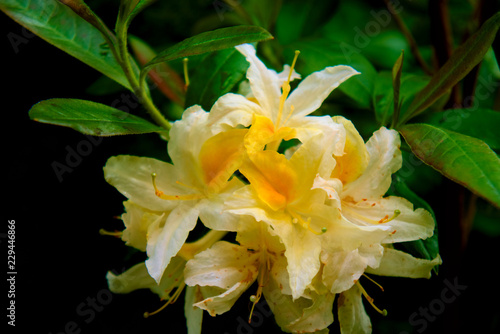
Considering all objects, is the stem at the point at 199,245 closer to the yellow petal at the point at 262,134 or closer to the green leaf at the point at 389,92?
the yellow petal at the point at 262,134

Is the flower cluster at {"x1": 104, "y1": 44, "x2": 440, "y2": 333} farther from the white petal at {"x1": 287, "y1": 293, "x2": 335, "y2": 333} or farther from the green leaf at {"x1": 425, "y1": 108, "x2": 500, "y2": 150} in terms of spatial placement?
the green leaf at {"x1": 425, "y1": 108, "x2": 500, "y2": 150}

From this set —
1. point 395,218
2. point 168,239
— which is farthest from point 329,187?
point 168,239

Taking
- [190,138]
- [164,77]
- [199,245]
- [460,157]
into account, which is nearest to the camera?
[460,157]

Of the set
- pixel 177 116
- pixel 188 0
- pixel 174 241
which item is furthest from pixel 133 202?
pixel 188 0

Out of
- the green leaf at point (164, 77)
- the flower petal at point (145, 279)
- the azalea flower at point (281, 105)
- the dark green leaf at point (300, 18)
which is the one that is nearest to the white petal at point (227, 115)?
the azalea flower at point (281, 105)

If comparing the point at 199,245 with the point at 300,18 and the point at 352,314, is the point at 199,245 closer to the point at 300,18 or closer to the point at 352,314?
the point at 352,314

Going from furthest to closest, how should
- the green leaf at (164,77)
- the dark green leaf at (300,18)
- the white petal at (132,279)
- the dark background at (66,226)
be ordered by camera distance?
1. the dark green leaf at (300,18)
2. the dark background at (66,226)
3. the green leaf at (164,77)
4. the white petal at (132,279)

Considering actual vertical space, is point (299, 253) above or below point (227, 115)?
below
